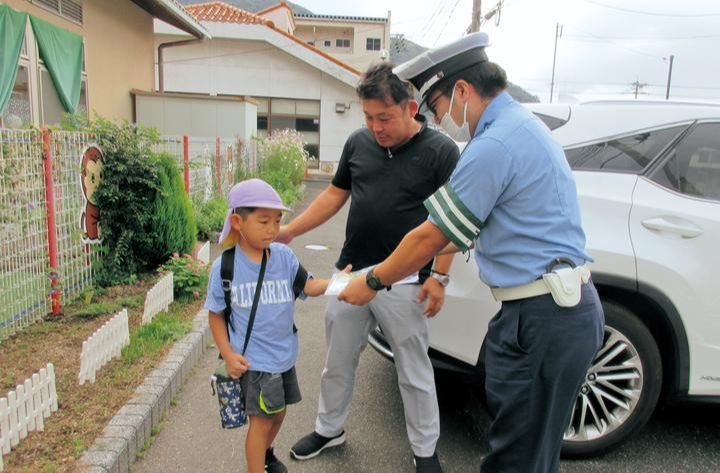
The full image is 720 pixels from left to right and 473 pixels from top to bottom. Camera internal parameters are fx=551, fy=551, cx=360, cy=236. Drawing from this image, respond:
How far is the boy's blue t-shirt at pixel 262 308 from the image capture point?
7.80 feet

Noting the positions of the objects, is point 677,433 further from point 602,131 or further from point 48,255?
point 48,255

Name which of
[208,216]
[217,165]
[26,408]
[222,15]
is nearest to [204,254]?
[208,216]

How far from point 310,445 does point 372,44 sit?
35922 millimetres

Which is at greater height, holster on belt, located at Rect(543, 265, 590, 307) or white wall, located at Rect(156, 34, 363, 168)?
white wall, located at Rect(156, 34, 363, 168)

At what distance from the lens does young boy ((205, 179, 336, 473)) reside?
7.72 feet

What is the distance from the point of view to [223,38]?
837 inches

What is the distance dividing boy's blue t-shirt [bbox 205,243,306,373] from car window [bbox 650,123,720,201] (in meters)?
1.97

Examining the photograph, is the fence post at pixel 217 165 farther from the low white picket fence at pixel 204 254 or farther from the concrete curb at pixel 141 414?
the concrete curb at pixel 141 414

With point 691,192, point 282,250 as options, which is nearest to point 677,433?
point 691,192

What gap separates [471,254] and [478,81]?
1.13 metres

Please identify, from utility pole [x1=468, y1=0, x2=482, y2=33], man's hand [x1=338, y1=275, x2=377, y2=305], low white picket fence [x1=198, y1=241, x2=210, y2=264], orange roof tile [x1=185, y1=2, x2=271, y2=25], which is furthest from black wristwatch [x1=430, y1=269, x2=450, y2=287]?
orange roof tile [x1=185, y1=2, x2=271, y2=25]

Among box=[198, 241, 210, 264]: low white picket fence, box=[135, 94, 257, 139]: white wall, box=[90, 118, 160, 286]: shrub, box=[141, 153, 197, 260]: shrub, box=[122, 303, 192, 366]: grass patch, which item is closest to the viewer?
box=[122, 303, 192, 366]: grass patch

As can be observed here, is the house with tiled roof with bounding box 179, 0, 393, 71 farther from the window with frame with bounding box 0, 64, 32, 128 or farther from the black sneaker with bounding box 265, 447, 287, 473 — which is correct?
the black sneaker with bounding box 265, 447, 287, 473

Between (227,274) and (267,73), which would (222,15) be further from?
(227,274)
